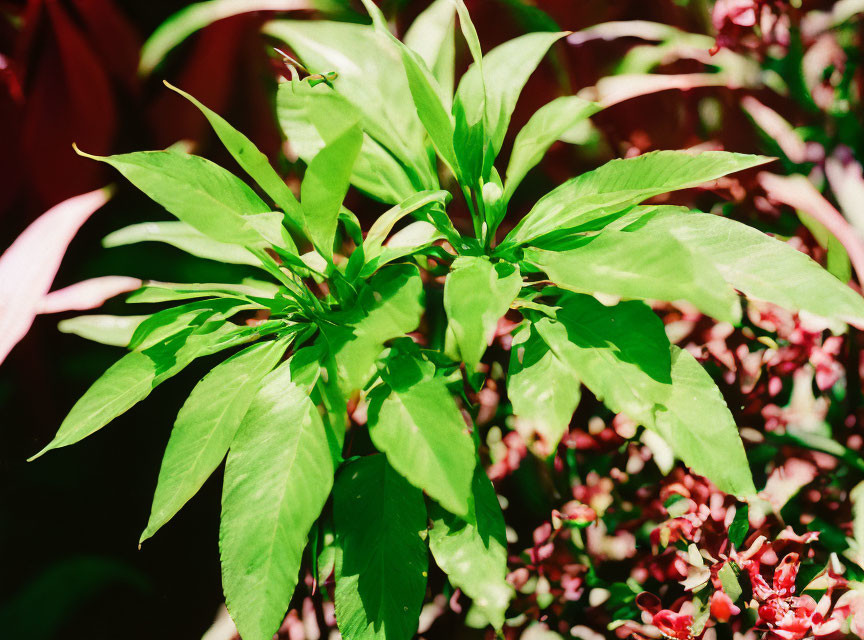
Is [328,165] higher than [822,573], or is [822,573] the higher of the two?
[328,165]

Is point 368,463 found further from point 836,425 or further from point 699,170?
point 836,425

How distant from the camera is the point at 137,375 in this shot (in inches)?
27.2

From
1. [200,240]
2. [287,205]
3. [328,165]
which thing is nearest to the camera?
[328,165]

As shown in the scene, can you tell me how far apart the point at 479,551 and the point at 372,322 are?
0.33 meters

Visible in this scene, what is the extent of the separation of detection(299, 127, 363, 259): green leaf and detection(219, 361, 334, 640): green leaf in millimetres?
182

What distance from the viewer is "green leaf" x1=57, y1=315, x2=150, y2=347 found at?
2.77 feet

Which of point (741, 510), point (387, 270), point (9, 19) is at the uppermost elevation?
point (9, 19)

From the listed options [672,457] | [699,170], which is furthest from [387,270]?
[672,457]

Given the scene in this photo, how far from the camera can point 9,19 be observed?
992 mm

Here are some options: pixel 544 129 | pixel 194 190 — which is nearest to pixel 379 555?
pixel 194 190

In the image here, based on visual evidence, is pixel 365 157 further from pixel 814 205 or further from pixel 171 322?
pixel 814 205

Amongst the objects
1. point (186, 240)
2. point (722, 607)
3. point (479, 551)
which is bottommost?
point (722, 607)

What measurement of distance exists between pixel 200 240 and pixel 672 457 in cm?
84

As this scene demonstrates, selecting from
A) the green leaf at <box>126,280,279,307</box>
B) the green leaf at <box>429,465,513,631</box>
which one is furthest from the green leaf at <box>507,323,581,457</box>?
the green leaf at <box>126,280,279,307</box>
